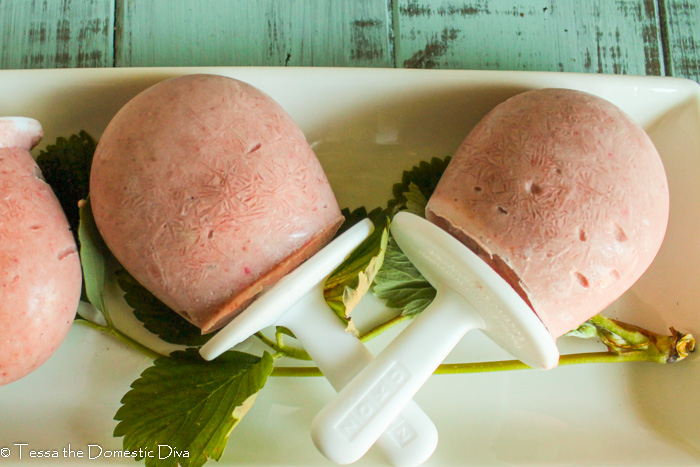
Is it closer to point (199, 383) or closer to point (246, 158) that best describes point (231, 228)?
point (246, 158)

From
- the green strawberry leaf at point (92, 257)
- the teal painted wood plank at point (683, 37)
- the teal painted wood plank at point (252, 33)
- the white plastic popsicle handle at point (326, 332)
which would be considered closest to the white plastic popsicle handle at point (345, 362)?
the white plastic popsicle handle at point (326, 332)

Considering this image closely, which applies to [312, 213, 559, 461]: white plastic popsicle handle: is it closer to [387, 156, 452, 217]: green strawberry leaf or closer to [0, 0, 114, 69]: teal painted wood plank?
[387, 156, 452, 217]: green strawberry leaf

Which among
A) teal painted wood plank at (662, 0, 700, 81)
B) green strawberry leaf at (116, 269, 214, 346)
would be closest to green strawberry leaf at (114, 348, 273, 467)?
green strawberry leaf at (116, 269, 214, 346)

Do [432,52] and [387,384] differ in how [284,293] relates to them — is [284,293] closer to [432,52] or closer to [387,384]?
[387,384]

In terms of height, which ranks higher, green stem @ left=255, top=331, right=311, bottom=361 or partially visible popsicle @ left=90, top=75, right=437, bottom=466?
partially visible popsicle @ left=90, top=75, right=437, bottom=466

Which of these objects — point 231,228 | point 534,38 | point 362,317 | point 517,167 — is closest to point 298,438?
point 362,317

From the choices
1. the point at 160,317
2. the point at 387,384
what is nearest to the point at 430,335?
the point at 387,384
